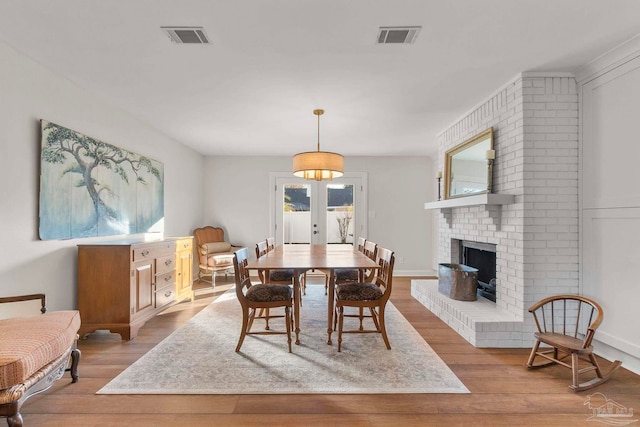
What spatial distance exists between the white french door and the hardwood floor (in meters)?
3.85

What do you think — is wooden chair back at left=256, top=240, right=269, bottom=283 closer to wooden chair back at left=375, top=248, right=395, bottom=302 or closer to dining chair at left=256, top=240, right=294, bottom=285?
dining chair at left=256, top=240, right=294, bottom=285

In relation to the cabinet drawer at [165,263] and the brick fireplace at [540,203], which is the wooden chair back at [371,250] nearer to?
the brick fireplace at [540,203]

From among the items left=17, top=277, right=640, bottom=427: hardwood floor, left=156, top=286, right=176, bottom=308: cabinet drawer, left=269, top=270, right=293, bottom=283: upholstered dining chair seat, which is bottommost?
left=17, top=277, right=640, bottom=427: hardwood floor

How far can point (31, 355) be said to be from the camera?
5.27ft

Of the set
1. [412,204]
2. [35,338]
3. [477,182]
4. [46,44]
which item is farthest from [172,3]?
[412,204]

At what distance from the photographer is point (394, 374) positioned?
222cm

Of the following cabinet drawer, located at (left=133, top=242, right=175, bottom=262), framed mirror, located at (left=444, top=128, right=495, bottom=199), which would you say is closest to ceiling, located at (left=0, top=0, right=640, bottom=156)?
framed mirror, located at (left=444, top=128, right=495, bottom=199)

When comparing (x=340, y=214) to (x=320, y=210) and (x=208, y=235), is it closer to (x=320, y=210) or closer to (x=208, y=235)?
(x=320, y=210)

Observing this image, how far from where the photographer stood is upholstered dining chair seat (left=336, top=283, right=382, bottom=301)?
2658mm

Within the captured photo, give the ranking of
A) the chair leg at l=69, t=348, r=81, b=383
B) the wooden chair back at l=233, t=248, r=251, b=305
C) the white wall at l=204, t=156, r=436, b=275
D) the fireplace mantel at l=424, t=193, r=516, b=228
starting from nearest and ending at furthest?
the chair leg at l=69, t=348, r=81, b=383
the wooden chair back at l=233, t=248, r=251, b=305
the fireplace mantel at l=424, t=193, r=516, b=228
the white wall at l=204, t=156, r=436, b=275

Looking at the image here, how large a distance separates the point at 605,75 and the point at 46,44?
4367 millimetres

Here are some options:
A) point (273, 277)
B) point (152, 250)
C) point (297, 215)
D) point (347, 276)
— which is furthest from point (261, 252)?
point (297, 215)

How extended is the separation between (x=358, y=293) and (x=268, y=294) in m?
0.80

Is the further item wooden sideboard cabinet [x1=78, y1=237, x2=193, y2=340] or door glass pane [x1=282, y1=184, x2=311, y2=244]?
door glass pane [x1=282, y1=184, x2=311, y2=244]
